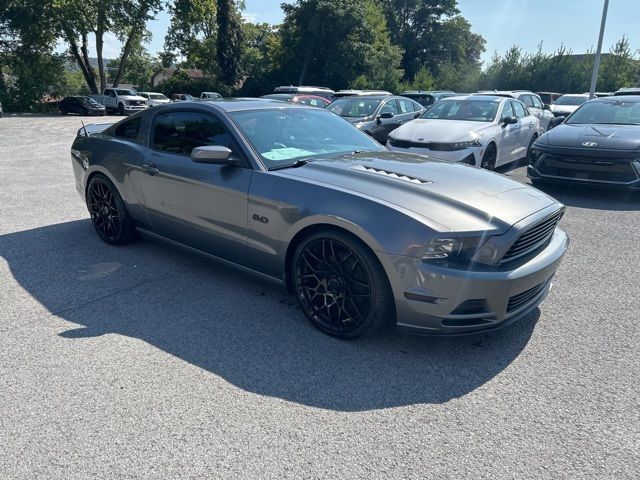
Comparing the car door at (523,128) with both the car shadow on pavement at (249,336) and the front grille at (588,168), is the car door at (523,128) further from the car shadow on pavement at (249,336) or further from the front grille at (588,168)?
the car shadow on pavement at (249,336)

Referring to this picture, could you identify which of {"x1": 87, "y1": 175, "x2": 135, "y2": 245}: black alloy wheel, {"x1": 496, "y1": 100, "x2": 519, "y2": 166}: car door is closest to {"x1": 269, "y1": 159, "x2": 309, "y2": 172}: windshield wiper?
{"x1": 87, "y1": 175, "x2": 135, "y2": 245}: black alloy wheel

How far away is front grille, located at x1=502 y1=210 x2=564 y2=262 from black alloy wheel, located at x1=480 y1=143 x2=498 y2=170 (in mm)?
5119

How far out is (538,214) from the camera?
3238 mm

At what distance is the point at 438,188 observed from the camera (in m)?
3.27

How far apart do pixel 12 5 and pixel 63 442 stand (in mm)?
36329

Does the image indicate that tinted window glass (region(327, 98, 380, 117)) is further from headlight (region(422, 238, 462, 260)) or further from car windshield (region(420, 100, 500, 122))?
headlight (region(422, 238, 462, 260))

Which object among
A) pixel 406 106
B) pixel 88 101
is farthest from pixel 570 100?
pixel 88 101

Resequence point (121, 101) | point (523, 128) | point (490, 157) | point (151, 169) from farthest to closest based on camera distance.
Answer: point (121, 101)
point (523, 128)
point (490, 157)
point (151, 169)

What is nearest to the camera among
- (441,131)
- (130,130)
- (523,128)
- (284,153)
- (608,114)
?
(284,153)

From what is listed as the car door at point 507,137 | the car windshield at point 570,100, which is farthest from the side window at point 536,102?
the car windshield at point 570,100

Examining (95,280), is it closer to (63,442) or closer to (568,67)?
(63,442)

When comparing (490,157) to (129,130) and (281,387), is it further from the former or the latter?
(281,387)

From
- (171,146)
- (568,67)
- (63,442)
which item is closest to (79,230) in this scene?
(171,146)

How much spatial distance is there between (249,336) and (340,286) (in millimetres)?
738
